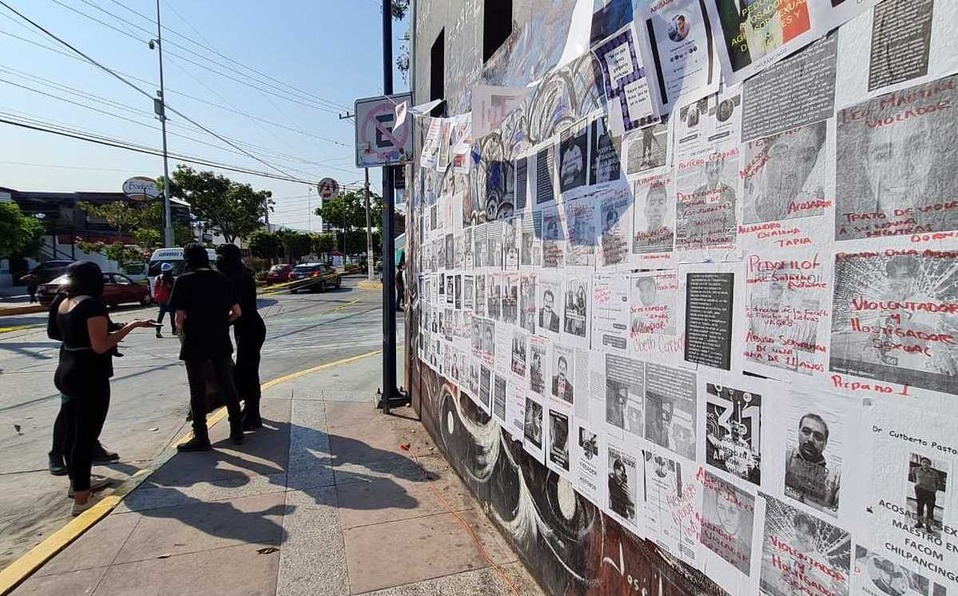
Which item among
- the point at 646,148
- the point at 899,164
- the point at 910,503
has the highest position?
the point at 646,148

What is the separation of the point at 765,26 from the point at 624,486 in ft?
5.06

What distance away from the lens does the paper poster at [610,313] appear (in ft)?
6.41

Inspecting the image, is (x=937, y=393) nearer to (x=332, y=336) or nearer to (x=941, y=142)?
(x=941, y=142)

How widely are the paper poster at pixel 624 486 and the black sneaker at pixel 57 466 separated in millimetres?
4970

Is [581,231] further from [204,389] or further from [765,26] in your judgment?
[204,389]

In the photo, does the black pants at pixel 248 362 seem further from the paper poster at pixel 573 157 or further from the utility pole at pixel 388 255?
the paper poster at pixel 573 157

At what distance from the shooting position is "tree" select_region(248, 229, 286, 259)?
1829 inches

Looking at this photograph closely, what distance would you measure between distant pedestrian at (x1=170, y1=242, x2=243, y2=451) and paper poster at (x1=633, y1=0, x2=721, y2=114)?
171 inches

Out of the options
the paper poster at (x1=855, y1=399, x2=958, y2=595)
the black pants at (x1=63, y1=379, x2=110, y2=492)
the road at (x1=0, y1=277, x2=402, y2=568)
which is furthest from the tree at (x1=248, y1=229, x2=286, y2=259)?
the paper poster at (x1=855, y1=399, x2=958, y2=595)

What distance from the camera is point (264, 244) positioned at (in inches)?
1849

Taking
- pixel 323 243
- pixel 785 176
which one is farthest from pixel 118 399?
pixel 323 243

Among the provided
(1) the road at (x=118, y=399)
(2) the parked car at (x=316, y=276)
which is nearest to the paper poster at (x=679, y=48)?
(1) the road at (x=118, y=399)

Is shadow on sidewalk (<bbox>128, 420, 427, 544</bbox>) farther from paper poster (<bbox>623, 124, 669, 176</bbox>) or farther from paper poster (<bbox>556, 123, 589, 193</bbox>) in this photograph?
paper poster (<bbox>623, 124, 669, 176</bbox>)

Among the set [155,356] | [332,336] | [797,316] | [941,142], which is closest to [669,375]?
[797,316]
